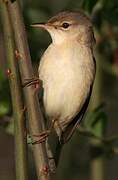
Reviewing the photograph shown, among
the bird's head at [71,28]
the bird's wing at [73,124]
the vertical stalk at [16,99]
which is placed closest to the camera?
the vertical stalk at [16,99]

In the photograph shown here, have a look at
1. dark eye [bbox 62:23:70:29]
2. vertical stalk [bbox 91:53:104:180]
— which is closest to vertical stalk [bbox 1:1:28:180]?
dark eye [bbox 62:23:70:29]

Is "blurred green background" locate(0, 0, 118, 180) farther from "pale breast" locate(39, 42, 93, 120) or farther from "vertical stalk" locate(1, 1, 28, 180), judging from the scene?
"vertical stalk" locate(1, 1, 28, 180)

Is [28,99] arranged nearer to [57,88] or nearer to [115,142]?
[57,88]

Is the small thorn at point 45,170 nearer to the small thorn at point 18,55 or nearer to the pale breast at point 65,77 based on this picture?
the small thorn at point 18,55

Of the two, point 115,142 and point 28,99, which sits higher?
point 28,99

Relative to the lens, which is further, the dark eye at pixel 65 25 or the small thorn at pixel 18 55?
the dark eye at pixel 65 25

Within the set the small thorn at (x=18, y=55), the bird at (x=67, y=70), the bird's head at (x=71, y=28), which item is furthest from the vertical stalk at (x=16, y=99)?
the bird's head at (x=71, y=28)

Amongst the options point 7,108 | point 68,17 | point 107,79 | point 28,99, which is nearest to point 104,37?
point 107,79
